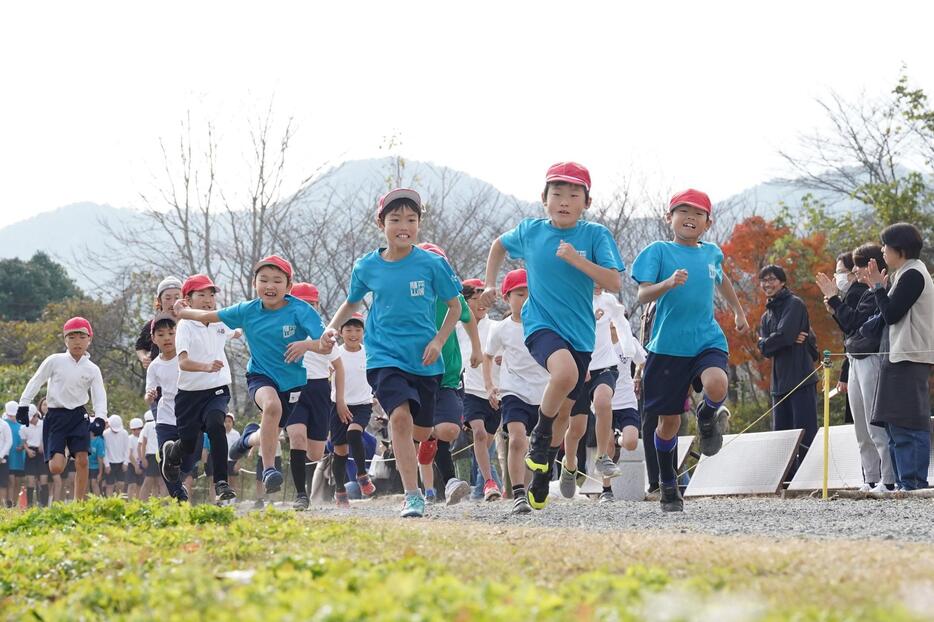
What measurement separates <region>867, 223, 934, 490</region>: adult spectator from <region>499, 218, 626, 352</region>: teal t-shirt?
3289 mm

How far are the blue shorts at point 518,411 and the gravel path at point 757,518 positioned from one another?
77cm

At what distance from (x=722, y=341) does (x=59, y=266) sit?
159 feet

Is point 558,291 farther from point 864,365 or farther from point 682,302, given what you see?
point 864,365

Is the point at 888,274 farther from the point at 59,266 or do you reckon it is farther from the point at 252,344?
the point at 59,266

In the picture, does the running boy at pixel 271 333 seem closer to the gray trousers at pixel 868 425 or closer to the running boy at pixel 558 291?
the running boy at pixel 558 291

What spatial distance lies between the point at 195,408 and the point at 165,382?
182 cm

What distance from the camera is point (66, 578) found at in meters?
6.03

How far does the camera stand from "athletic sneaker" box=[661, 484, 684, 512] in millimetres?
9422

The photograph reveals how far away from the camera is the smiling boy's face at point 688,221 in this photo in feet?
30.4

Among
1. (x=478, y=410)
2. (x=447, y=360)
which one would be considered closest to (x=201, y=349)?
(x=447, y=360)

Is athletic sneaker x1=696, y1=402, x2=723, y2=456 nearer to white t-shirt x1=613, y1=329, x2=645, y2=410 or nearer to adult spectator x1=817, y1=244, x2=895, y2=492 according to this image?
adult spectator x1=817, y1=244, x2=895, y2=492

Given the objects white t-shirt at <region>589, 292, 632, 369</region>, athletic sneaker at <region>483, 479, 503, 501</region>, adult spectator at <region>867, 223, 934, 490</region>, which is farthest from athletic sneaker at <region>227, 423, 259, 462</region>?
adult spectator at <region>867, 223, 934, 490</region>

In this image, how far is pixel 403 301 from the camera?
9258 millimetres

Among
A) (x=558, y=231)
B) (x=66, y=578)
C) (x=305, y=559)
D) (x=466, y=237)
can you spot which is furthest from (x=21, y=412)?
(x=466, y=237)
